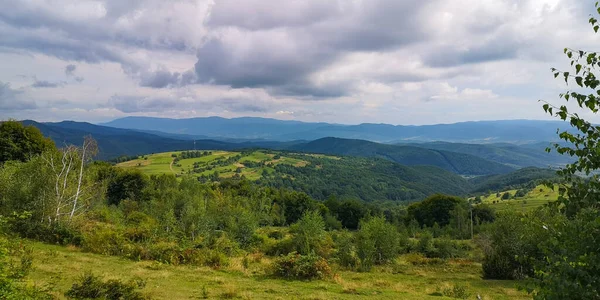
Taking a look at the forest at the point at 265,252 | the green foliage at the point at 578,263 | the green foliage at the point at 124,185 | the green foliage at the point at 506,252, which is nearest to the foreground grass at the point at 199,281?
the forest at the point at 265,252

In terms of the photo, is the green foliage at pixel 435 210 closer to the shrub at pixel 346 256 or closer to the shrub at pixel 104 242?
the shrub at pixel 346 256

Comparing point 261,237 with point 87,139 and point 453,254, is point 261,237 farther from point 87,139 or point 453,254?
point 453,254

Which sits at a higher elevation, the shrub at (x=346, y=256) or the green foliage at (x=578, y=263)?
the green foliage at (x=578, y=263)

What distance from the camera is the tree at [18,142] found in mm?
56062

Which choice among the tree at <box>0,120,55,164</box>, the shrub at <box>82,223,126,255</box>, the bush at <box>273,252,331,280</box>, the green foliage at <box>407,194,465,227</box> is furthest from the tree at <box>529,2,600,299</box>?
the green foliage at <box>407,194,465,227</box>

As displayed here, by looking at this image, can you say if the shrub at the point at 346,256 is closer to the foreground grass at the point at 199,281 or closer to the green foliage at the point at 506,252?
the foreground grass at the point at 199,281

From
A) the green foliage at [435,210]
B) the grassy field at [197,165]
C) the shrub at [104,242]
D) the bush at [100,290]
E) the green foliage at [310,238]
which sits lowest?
the green foliage at [435,210]

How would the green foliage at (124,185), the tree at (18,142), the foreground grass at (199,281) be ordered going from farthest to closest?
the green foliage at (124,185)
the tree at (18,142)
the foreground grass at (199,281)

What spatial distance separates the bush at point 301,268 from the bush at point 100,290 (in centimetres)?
966

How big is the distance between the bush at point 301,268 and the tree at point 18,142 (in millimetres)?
54225

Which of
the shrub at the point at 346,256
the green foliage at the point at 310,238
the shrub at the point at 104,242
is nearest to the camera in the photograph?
the shrub at the point at 104,242

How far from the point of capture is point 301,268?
67.8 feet

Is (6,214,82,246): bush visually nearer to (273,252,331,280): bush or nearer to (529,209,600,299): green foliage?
(273,252,331,280): bush

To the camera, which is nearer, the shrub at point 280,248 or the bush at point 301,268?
the bush at point 301,268
